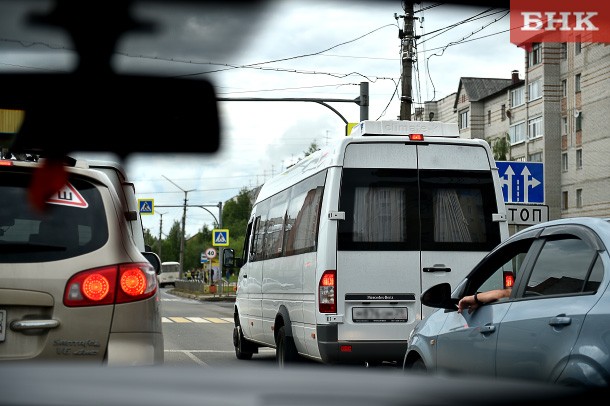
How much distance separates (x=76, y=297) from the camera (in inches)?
149

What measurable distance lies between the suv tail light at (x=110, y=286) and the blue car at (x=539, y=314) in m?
1.33

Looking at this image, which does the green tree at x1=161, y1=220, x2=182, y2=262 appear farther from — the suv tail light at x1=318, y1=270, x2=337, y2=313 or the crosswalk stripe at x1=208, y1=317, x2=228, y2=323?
the crosswalk stripe at x1=208, y1=317, x2=228, y2=323

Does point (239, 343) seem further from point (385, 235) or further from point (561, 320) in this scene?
point (561, 320)

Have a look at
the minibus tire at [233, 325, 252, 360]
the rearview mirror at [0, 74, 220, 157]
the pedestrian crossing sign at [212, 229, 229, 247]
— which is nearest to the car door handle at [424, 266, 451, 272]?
the minibus tire at [233, 325, 252, 360]

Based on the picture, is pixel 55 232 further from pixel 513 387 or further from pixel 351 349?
pixel 351 349

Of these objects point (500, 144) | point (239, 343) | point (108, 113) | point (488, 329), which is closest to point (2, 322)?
point (108, 113)

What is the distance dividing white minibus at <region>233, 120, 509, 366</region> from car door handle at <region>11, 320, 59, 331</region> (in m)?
→ 5.56

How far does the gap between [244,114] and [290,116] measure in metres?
0.08

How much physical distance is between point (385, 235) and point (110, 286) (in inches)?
223

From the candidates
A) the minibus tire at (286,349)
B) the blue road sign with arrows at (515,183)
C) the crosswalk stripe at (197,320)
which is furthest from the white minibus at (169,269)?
the crosswalk stripe at (197,320)

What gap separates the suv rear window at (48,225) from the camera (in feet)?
5.63

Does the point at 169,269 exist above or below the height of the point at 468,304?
above

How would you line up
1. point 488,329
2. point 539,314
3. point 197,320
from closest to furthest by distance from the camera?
point 539,314, point 488,329, point 197,320

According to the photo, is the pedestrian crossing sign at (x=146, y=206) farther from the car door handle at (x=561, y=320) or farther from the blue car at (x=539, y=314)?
the car door handle at (x=561, y=320)
